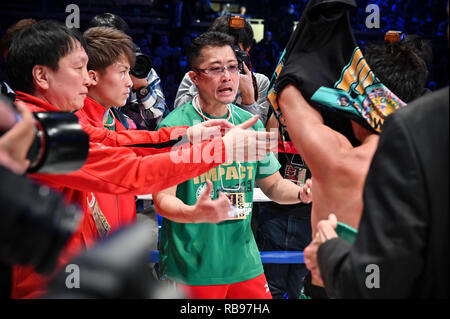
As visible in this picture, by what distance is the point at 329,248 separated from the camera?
1324 millimetres

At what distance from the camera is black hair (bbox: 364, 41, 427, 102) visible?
1682mm

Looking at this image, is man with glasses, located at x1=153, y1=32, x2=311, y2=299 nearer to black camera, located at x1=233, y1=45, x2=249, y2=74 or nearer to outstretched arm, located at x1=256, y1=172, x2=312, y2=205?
outstretched arm, located at x1=256, y1=172, x2=312, y2=205

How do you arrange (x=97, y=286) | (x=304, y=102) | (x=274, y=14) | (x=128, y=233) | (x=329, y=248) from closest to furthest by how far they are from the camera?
1. (x=97, y=286)
2. (x=128, y=233)
3. (x=329, y=248)
4. (x=304, y=102)
5. (x=274, y=14)

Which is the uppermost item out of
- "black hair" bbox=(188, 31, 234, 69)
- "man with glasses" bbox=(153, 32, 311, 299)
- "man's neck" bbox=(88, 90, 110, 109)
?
"black hair" bbox=(188, 31, 234, 69)

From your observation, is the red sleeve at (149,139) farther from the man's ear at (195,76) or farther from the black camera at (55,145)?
the black camera at (55,145)

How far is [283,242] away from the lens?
133 inches

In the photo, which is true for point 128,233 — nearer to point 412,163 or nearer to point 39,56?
point 412,163

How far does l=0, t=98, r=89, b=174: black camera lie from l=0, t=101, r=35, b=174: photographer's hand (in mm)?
77

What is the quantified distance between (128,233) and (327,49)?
3.73 ft

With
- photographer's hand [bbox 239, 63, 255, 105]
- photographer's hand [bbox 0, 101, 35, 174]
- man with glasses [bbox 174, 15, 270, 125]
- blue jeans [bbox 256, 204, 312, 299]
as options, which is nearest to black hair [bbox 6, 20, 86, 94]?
photographer's hand [bbox 0, 101, 35, 174]

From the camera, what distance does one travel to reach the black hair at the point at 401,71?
1.68m

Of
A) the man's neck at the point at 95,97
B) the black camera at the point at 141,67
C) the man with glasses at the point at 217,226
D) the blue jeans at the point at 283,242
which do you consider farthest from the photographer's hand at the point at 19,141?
the blue jeans at the point at 283,242
